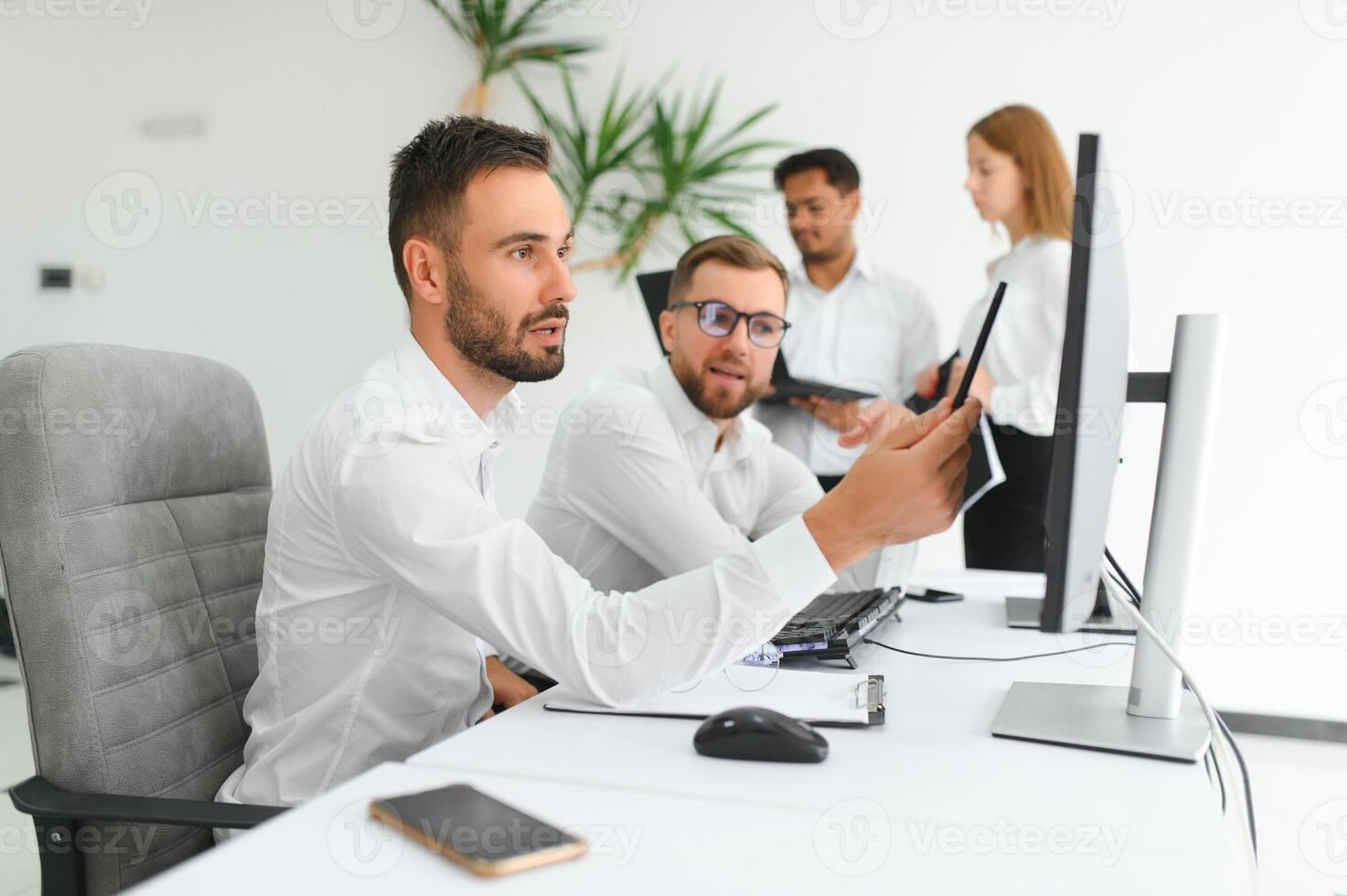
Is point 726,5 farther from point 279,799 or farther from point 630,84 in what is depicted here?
point 279,799

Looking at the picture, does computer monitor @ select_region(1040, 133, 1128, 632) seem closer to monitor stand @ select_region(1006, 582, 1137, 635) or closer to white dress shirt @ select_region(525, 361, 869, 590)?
monitor stand @ select_region(1006, 582, 1137, 635)

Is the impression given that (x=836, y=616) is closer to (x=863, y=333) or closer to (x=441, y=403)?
(x=441, y=403)

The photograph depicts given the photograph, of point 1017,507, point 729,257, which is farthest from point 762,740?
point 1017,507

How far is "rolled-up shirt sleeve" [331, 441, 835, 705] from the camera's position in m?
1.09

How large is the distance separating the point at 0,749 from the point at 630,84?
10.2 ft

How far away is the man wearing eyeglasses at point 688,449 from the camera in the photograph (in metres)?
1.72

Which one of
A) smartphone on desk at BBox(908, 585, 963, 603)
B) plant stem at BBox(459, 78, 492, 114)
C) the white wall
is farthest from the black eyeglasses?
plant stem at BBox(459, 78, 492, 114)

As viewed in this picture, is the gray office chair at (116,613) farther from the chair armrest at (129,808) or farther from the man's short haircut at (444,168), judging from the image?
the man's short haircut at (444,168)

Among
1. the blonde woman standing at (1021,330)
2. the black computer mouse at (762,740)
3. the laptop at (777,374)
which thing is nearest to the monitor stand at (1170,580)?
the black computer mouse at (762,740)

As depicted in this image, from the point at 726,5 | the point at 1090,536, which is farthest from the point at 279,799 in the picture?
the point at 726,5

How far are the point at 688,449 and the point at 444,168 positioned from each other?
31.6 inches

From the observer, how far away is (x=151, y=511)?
1.24 meters

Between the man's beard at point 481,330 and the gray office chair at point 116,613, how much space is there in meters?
0.34

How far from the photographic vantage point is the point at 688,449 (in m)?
2.01
